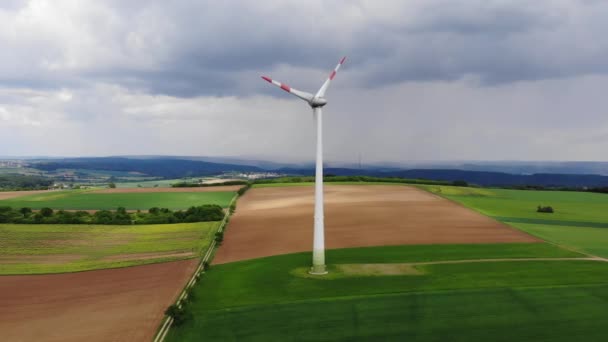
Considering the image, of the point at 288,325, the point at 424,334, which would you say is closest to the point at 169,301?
the point at 288,325

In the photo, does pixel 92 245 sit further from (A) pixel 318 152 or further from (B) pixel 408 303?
(B) pixel 408 303

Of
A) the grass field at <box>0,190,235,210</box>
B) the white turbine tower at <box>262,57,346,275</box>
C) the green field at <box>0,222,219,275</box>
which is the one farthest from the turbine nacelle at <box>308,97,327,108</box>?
the grass field at <box>0,190,235,210</box>

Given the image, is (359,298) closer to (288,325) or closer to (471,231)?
(288,325)

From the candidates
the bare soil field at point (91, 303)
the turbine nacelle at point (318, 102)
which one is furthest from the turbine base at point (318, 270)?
the turbine nacelle at point (318, 102)

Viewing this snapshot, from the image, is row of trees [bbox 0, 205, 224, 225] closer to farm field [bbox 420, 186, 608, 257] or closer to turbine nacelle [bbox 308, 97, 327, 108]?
turbine nacelle [bbox 308, 97, 327, 108]

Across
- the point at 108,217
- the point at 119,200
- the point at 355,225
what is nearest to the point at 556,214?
the point at 355,225
